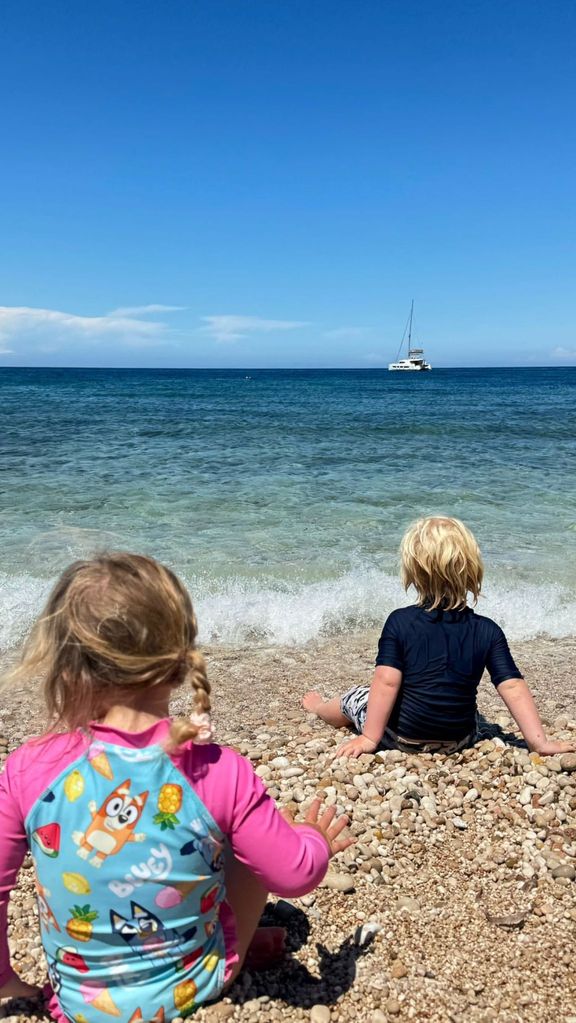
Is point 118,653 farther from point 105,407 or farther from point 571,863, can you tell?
point 105,407

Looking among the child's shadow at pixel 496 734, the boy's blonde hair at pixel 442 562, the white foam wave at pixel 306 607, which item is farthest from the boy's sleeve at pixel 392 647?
the white foam wave at pixel 306 607

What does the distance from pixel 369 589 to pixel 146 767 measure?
6.13 meters

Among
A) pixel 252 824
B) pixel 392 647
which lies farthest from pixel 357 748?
pixel 252 824

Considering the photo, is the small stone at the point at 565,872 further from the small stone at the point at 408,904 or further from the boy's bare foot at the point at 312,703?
the boy's bare foot at the point at 312,703

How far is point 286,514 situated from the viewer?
11289 mm

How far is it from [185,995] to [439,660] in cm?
217

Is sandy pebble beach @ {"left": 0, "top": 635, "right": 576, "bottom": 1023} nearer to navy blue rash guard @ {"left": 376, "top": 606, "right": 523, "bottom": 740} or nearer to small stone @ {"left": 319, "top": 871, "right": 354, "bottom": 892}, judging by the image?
small stone @ {"left": 319, "top": 871, "right": 354, "bottom": 892}

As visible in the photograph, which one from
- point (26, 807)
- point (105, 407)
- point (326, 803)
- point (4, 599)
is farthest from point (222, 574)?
point (105, 407)

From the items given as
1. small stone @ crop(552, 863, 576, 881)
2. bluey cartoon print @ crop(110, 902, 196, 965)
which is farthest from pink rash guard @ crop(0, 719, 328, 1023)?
small stone @ crop(552, 863, 576, 881)

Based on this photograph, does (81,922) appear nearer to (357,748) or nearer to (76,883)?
(76,883)

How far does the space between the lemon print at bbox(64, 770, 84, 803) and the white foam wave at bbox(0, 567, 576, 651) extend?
15.9 ft

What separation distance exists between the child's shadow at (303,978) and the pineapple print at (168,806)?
82cm

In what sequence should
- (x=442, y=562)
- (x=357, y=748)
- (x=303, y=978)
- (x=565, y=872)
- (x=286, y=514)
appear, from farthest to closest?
(x=286, y=514), (x=357, y=748), (x=442, y=562), (x=565, y=872), (x=303, y=978)

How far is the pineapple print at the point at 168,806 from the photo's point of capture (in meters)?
1.77
